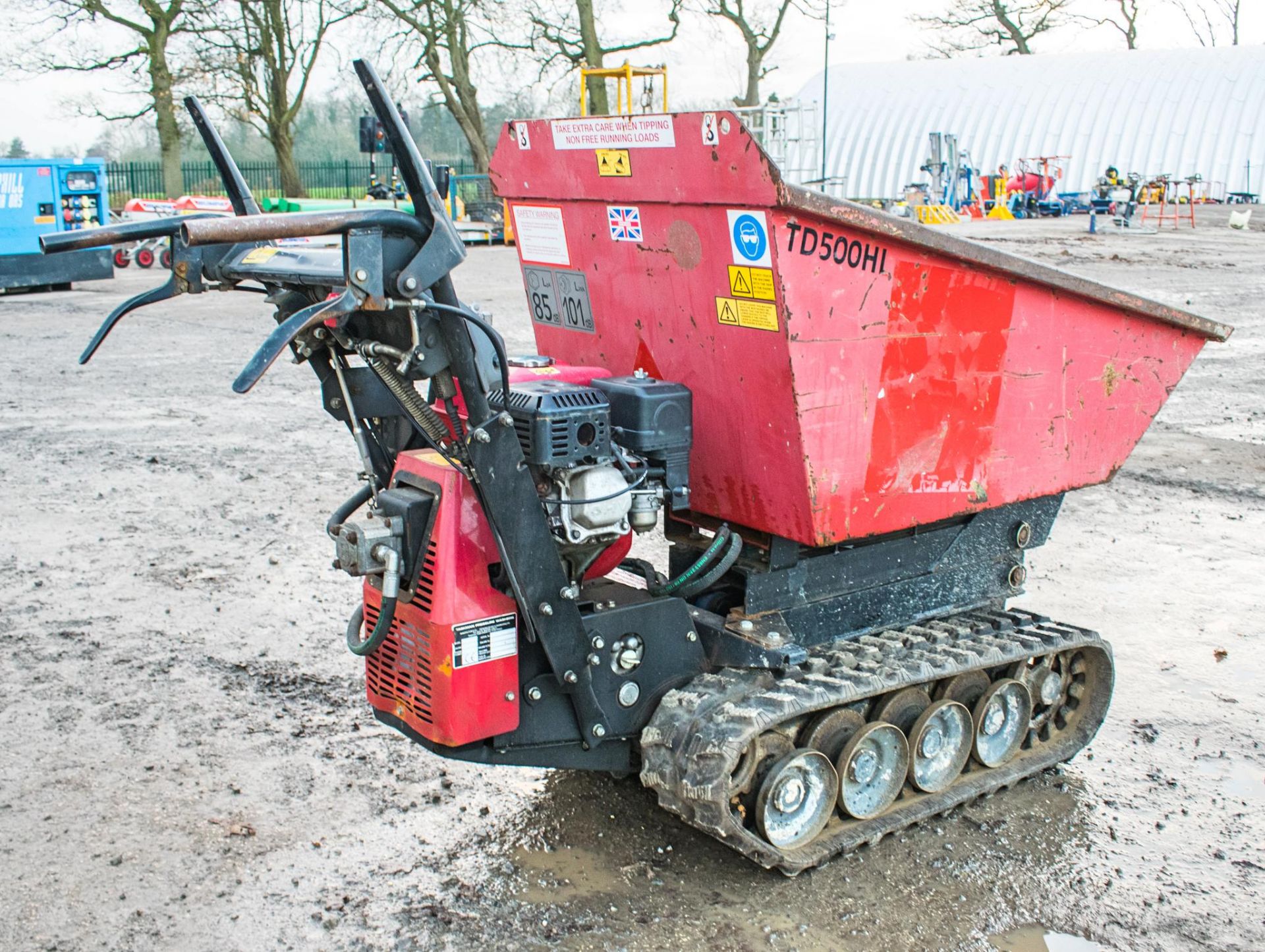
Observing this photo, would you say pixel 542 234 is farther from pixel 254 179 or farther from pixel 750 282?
pixel 254 179

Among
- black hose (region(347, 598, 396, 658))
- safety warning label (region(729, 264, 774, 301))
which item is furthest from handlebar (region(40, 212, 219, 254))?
safety warning label (region(729, 264, 774, 301))

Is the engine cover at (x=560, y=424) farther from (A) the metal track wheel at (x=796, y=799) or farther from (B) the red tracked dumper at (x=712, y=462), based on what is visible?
(A) the metal track wheel at (x=796, y=799)

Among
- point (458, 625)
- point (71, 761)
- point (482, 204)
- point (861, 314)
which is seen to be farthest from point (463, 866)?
point (482, 204)

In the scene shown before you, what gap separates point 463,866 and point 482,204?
29.1 m

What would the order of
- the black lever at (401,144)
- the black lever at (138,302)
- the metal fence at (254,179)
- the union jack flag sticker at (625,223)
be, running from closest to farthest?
the black lever at (401,144) → the black lever at (138,302) → the union jack flag sticker at (625,223) → the metal fence at (254,179)

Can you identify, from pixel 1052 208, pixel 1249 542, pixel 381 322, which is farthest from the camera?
pixel 1052 208

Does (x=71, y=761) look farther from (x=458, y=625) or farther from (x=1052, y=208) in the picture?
(x=1052, y=208)

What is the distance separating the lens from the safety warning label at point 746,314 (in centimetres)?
345

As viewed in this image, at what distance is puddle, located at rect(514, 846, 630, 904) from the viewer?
141 inches

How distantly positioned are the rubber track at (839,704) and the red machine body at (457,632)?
50 cm

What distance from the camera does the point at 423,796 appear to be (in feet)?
13.6

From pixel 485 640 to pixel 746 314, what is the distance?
114 centimetres

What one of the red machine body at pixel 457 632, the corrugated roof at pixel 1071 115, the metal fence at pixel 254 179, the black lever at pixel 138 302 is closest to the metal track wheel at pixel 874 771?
the red machine body at pixel 457 632

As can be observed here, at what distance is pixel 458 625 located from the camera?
3.37 metres
